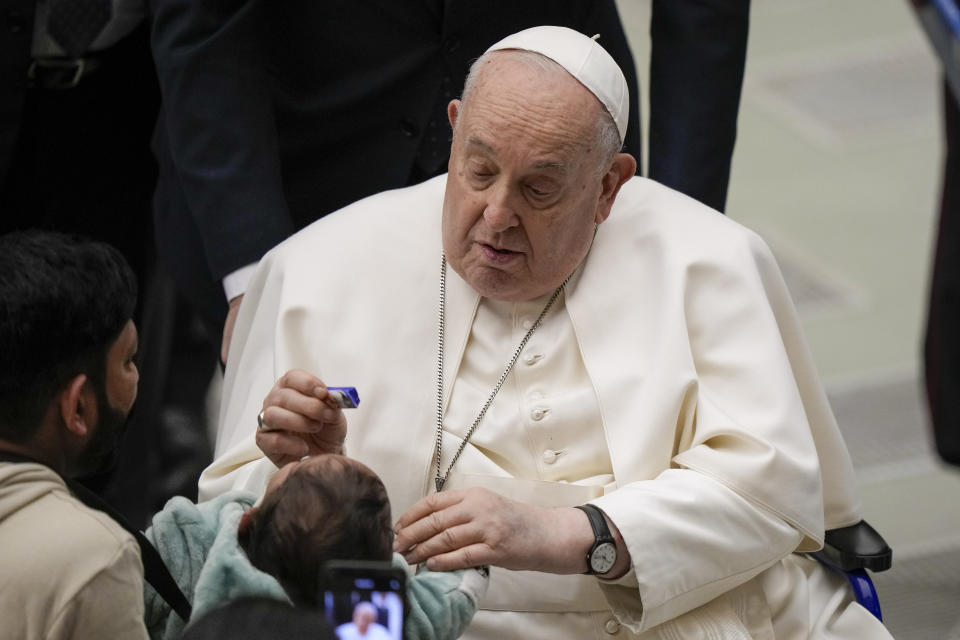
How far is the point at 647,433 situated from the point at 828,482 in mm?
473

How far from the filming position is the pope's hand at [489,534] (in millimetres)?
2568

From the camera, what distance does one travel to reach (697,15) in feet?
12.2

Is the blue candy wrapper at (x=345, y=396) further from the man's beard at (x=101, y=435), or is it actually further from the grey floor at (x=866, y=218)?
the grey floor at (x=866, y=218)

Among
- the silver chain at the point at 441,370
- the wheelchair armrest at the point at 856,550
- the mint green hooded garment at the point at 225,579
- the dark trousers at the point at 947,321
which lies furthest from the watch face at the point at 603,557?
the dark trousers at the point at 947,321

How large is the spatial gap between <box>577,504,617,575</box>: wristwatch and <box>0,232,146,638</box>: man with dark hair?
812 mm

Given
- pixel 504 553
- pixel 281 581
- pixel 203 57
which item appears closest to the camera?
pixel 281 581

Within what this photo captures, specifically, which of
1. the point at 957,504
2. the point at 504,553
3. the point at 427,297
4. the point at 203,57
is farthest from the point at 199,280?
the point at 957,504

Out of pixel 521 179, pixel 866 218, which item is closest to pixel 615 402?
pixel 521 179

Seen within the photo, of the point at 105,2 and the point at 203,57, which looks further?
the point at 105,2

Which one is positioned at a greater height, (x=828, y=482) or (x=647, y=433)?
(x=647, y=433)

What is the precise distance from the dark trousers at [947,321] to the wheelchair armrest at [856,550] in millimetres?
2113

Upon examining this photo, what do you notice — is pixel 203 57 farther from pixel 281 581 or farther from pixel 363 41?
pixel 281 581

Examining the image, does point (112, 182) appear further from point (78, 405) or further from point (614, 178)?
point (78, 405)

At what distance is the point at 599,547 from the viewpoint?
2.72 meters
